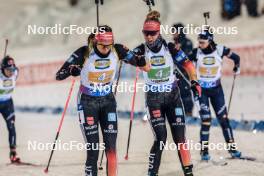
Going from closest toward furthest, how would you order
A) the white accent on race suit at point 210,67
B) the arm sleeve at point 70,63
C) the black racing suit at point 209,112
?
the arm sleeve at point 70,63, the black racing suit at point 209,112, the white accent on race suit at point 210,67

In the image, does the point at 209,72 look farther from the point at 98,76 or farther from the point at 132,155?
the point at 98,76

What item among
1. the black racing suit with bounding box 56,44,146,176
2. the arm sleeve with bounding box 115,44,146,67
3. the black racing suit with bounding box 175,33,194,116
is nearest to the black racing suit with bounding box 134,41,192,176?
the arm sleeve with bounding box 115,44,146,67

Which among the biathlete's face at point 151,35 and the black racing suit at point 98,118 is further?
the biathlete's face at point 151,35

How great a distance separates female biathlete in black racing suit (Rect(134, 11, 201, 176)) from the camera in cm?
937

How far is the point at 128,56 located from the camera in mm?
8914

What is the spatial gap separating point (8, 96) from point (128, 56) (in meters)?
5.00

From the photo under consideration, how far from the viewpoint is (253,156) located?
12.1m

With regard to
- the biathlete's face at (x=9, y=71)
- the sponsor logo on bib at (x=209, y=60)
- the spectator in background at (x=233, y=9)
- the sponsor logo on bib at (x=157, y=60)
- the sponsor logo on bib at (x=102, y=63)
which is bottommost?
the sponsor logo on bib at (x=102, y=63)

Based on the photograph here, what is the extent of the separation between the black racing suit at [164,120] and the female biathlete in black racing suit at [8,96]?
4.29 m

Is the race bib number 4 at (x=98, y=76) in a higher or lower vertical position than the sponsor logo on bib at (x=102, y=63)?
lower

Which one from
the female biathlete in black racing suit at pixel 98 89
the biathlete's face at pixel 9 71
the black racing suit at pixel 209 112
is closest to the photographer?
the female biathlete in black racing suit at pixel 98 89

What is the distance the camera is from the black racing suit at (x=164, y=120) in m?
9.36

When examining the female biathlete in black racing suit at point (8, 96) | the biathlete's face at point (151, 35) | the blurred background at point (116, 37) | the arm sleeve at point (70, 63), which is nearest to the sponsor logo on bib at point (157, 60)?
the biathlete's face at point (151, 35)

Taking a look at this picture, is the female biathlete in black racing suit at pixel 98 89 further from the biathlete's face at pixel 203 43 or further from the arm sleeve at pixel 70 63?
the biathlete's face at pixel 203 43
